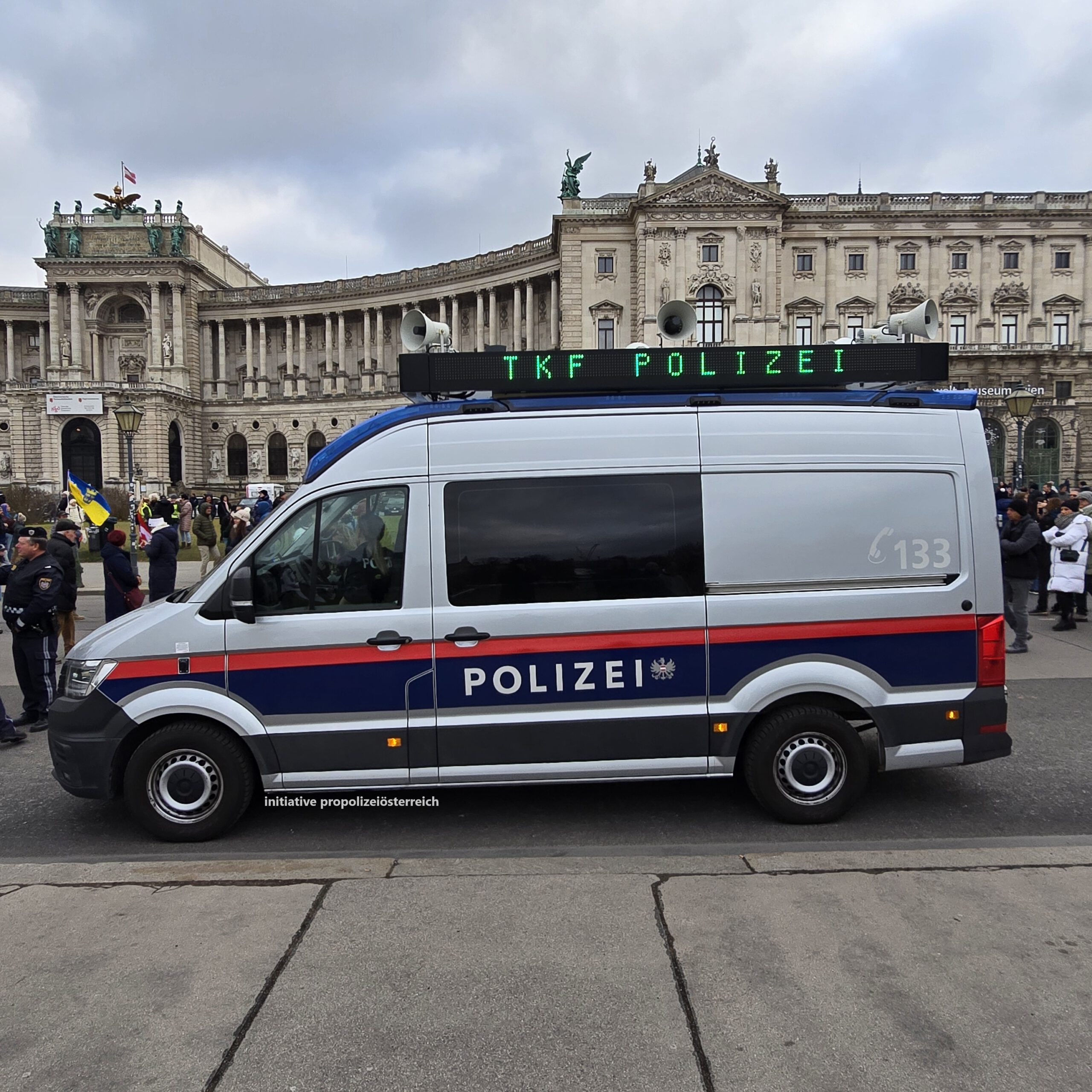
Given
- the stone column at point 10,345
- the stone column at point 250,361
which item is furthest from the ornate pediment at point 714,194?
the stone column at point 10,345

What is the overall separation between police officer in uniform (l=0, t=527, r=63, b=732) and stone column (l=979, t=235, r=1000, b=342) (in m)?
64.8

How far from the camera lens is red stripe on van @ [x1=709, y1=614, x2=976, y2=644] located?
4.91 metres

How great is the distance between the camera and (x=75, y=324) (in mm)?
74438

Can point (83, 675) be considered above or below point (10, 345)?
below

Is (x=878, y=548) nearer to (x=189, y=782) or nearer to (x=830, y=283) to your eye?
(x=189, y=782)

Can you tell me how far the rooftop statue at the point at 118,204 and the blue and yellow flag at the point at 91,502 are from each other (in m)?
76.3

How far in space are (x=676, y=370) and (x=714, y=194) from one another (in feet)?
183

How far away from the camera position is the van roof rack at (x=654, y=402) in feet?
16.8

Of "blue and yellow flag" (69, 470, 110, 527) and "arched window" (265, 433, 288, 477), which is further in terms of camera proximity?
"arched window" (265, 433, 288, 477)

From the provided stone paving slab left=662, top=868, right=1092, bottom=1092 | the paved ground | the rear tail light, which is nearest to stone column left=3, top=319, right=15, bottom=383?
the paved ground

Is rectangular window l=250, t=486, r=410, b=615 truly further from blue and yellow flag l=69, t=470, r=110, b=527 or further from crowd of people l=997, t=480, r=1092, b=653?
blue and yellow flag l=69, t=470, r=110, b=527

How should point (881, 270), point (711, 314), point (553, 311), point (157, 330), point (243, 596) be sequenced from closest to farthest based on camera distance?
point (243, 596) → point (711, 314) → point (881, 270) → point (553, 311) → point (157, 330)

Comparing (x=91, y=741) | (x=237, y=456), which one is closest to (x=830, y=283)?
(x=237, y=456)

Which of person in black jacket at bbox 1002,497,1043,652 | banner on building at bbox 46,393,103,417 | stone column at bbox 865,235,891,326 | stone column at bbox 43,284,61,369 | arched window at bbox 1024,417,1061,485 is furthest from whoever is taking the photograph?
stone column at bbox 43,284,61,369
